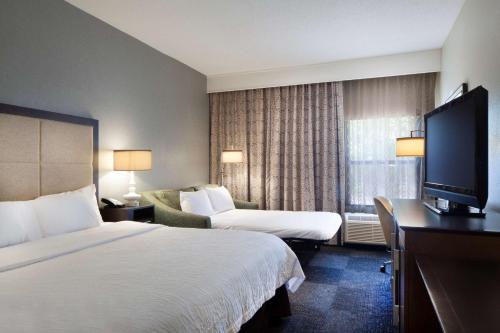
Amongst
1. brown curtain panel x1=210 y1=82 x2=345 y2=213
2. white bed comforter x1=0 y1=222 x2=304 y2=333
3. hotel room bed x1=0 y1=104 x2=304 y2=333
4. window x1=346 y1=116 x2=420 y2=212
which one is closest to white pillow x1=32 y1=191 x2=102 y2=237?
hotel room bed x1=0 y1=104 x2=304 y2=333

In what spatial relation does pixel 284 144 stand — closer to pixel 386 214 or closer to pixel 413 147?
pixel 413 147

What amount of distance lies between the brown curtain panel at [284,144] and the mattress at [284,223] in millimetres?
814

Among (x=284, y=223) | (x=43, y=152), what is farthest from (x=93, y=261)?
(x=284, y=223)

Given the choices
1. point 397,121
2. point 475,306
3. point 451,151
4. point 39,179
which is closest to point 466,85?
point 451,151

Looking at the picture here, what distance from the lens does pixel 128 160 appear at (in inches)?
136

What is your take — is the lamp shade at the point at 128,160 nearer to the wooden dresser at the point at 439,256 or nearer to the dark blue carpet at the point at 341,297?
the dark blue carpet at the point at 341,297

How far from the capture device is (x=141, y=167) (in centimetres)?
350

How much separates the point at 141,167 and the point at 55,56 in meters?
1.27

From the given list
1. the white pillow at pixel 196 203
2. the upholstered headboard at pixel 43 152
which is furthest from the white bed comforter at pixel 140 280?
the white pillow at pixel 196 203

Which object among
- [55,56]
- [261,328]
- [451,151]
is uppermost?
[55,56]

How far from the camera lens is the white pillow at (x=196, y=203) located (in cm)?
404

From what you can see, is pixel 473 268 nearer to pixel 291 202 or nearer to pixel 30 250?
pixel 30 250

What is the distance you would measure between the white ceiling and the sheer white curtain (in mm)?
519

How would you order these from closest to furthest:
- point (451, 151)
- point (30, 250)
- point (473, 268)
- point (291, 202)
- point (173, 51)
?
point (473, 268), point (30, 250), point (451, 151), point (173, 51), point (291, 202)
